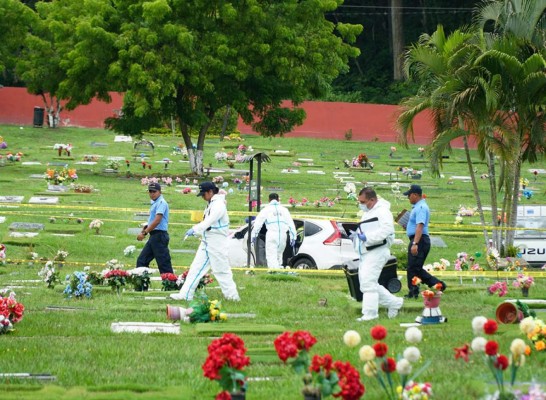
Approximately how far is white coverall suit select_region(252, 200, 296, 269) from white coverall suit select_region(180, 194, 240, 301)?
5172 mm

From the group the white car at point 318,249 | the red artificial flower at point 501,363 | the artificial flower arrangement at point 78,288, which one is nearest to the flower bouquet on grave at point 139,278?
the artificial flower arrangement at point 78,288

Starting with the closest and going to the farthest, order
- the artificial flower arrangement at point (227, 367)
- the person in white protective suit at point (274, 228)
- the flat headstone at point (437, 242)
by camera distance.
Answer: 1. the artificial flower arrangement at point (227, 367)
2. the person in white protective suit at point (274, 228)
3. the flat headstone at point (437, 242)

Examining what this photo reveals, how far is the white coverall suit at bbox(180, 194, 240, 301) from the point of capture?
16094 millimetres

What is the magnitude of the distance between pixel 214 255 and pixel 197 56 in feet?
86.2

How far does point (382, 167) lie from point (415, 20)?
87.2 feet

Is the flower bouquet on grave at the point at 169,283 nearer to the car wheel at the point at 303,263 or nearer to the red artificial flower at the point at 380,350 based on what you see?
the car wheel at the point at 303,263

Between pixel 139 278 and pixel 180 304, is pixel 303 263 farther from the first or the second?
pixel 180 304

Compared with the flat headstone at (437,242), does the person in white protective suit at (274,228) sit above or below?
above

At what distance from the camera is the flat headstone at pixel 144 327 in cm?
1318

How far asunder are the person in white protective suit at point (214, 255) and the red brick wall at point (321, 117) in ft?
142

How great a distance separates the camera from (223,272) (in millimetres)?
16156

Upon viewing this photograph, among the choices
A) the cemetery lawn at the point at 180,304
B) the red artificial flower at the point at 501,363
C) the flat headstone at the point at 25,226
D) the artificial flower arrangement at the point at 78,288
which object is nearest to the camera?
the red artificial flower at the point at 501,363

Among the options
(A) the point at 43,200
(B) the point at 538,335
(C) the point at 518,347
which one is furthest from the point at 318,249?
(C) the point at 518,347

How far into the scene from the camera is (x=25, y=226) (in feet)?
90.9
